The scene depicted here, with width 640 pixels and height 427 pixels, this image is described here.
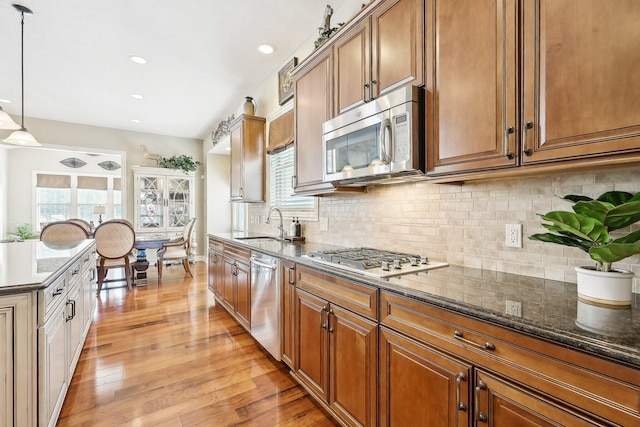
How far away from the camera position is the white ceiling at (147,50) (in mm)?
2580

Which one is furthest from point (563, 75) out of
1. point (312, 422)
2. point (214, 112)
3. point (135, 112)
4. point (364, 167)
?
point (135, 112)

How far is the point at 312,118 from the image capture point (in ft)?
7.53

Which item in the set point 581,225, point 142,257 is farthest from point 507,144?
point 142,257

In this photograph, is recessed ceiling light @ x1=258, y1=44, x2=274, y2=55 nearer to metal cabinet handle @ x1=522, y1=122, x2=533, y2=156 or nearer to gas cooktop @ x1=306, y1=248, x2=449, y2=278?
gas cooktop @ x1=306, y1=248, x2=449, y2=278

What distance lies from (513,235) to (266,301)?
1.73 meters

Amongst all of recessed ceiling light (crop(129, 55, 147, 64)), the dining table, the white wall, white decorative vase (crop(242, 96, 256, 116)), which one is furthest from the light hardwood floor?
the white wall

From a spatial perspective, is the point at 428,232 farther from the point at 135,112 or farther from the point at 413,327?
→ the point at 135,112

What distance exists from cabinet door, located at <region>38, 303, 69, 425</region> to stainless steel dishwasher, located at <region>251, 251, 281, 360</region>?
1228 millimetres

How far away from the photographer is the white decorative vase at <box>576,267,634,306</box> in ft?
3.04

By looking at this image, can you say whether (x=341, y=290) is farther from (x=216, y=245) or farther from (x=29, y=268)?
(x=216, y=245)

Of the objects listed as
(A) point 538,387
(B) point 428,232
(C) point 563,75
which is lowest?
(A) point 538,387

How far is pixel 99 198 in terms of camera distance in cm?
729

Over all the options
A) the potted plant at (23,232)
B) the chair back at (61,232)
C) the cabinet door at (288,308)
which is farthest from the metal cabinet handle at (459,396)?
the potted plant at (23,232)

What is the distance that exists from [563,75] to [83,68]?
4658mm
